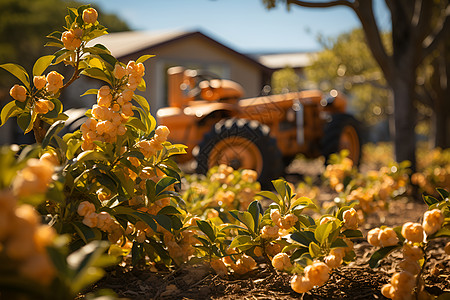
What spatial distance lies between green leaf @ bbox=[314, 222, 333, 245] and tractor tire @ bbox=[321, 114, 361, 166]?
4.42 metres

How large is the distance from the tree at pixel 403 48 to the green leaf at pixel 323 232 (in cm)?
368

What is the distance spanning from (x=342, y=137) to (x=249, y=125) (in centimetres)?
233

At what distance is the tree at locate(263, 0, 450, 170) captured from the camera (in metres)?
4.58

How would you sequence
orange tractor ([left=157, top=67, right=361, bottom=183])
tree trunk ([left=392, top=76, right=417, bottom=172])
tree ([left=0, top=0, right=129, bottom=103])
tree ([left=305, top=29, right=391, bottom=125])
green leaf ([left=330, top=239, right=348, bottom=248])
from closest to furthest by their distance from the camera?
green leaf ([left=330, top=239, right=348, bottom=248]) < orange tractor ([left=157, top=67, right=361, bottom=183]) < tree trunk ([left=392, top=76, right=417, bottom=172]) < tree ([left=305, top=29, right=391, bottom=125]) < tree ([left=0, top=0, right=129, bottom=103])

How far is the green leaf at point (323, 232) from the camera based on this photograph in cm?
A: 134

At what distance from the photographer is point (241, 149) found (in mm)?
4508

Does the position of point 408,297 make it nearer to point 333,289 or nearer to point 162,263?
point 333,289

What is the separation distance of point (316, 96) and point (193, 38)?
8.20 metres

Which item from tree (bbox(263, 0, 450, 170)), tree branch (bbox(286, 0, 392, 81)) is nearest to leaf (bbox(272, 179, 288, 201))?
tree branch (bbox(286, 0, 392, 81))

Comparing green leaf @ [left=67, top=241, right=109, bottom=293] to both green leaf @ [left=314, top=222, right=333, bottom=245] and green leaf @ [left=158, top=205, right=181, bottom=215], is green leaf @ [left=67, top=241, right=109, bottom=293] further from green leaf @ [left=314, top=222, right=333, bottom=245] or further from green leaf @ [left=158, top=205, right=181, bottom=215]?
green leaf @ [left=314, top=222, right=333, bottom=245]

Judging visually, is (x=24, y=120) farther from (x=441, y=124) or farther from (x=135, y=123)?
(x=441, y=124)

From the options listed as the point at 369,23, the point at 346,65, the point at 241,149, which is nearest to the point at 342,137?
the point at 369,23

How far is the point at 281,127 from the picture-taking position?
5.82 m

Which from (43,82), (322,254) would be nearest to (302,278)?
(322,254)
